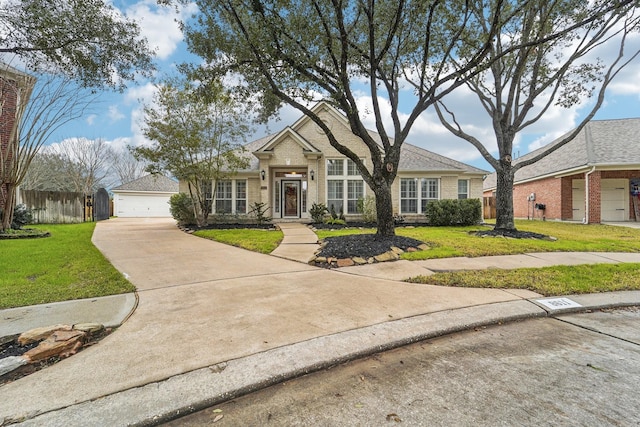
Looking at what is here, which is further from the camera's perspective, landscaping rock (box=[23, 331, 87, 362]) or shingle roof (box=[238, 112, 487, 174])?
shingle roof (box=[238, 112, 487, 174])

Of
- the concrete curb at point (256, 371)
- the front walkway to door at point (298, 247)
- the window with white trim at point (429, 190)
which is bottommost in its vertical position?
the concrete curb at point (256, 371)

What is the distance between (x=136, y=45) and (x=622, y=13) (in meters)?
13.3

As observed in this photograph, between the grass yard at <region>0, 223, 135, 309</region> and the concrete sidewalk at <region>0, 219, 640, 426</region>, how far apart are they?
460mm

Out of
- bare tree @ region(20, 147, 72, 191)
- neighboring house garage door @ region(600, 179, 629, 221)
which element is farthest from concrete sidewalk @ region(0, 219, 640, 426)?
bare tree @ region(20, 147, 72, 191)

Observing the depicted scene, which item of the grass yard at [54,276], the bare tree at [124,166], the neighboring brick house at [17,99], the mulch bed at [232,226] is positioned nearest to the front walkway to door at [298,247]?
the mulch bed at [232,226]

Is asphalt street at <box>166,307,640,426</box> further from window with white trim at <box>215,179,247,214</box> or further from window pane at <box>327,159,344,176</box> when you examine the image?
window with white trim at <box>215,179,247,214</box>

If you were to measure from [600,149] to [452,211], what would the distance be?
33.6ft

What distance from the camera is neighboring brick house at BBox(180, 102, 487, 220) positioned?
14875 mm

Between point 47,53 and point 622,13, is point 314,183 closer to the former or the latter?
point 47,53

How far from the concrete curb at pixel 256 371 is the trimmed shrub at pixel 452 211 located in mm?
10880

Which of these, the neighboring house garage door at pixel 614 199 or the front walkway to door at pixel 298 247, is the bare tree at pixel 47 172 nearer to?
the front walkway to door at pixel 298 247

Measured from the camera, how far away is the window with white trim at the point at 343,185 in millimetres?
15430

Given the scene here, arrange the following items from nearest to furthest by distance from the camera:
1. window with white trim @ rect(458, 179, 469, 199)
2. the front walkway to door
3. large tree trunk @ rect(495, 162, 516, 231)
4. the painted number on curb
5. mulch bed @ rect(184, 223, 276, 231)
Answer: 1. the painted number on curb
2. the front walkway to door
3. large tree trunk @ rect(495, 162, 516, 231)
4. mulch bed @ rect(184, 223, 276, 231)
5. window with white trim @ rect(458, 179, 469, 199)

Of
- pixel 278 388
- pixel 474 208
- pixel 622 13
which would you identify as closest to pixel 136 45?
pixel 278 388
